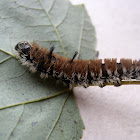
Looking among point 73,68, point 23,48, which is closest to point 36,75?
point 23,48

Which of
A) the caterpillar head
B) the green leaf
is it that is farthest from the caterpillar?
the green leaf

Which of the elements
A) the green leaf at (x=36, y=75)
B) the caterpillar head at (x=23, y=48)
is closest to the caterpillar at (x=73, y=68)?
the caterpillar head at (x=23, y=48)

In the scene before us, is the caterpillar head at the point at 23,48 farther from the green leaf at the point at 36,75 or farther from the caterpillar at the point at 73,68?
the green leaf at the point at 36,75

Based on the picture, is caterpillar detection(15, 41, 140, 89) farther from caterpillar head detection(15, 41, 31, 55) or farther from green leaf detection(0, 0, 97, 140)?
green leaf detection(0, 0, 97, 140)

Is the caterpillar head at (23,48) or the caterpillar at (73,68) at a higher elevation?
the caterpillar head at (23,48)

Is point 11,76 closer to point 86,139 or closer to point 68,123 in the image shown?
point 68,123

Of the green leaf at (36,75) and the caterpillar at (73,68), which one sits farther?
the caterpillar at (73,68)

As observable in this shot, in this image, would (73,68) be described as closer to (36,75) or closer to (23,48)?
(36,75)
